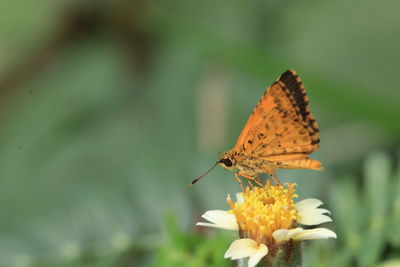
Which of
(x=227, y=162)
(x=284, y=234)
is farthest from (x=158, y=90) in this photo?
(x=284, y=234)

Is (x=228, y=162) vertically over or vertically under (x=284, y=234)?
over

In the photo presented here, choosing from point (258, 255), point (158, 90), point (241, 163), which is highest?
point (158, 90)

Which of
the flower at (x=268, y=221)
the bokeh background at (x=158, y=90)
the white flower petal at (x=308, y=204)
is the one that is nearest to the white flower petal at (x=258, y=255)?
the flower at (x=268, y=221)

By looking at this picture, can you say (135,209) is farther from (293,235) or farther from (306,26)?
(306,26)

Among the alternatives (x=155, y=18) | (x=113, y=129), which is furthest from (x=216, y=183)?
(x=155, y=18)

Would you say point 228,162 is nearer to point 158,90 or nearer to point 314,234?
point 314,234
